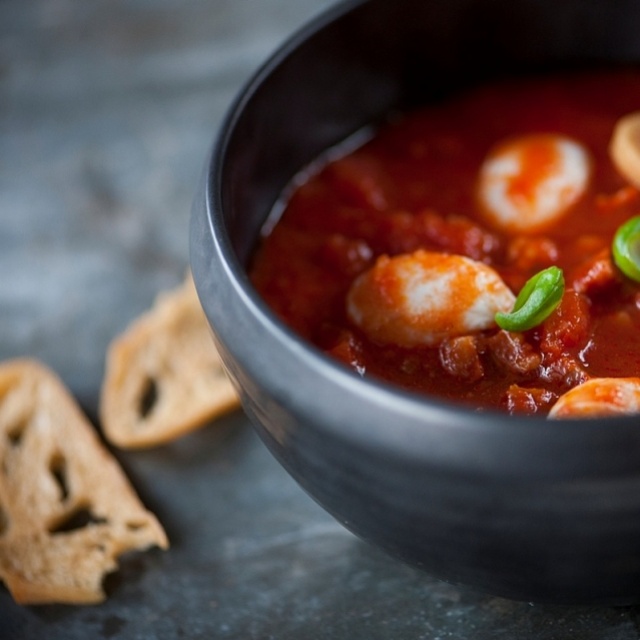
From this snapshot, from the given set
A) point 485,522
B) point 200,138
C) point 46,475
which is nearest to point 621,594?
point 485,522

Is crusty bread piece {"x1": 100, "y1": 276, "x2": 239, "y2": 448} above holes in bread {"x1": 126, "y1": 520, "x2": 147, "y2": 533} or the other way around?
above

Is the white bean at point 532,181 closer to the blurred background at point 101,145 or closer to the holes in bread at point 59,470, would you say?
the blurred background at point 101,145

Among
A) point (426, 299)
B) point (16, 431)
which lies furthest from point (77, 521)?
point (426, 299)

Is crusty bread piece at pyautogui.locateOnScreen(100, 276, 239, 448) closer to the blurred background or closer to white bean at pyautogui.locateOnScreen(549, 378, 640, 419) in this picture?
the blurred background

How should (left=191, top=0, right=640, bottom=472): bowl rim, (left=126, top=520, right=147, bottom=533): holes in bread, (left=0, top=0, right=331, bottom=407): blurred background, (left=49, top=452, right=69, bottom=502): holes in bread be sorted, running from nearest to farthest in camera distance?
A: (left=191, top=0, right=640, bottom=472): bowl rim
(left=126, top=520, right=147, bottom=533): holes in bread
(left=49, top=452, right=69, bottom=502): holes in bread
(left=0, top=0, right=331, bottom=407): blurred background

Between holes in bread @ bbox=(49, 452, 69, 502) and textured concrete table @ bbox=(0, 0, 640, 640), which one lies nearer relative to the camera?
textured concrete table @ bbox=(0, 0, 640, 640)

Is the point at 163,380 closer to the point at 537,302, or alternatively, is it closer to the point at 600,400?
the point at 537,302

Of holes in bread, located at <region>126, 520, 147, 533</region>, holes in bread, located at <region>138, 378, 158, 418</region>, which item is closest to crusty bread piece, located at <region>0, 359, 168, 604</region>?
holes in bread, located at <region>126, 520, 147, 533</region>
